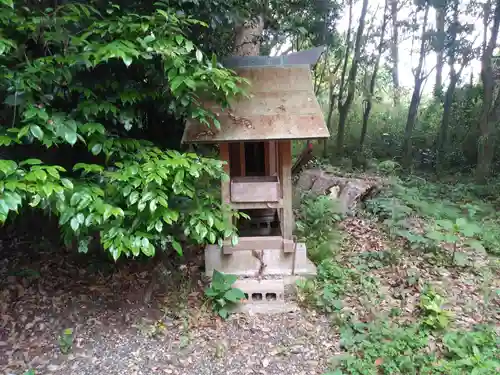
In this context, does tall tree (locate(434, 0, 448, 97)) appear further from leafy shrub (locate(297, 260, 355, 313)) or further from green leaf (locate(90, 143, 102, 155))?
green leaf (locate(90, 143, 102, 155))

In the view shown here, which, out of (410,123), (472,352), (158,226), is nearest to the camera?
(158,226)

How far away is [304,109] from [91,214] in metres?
2.25

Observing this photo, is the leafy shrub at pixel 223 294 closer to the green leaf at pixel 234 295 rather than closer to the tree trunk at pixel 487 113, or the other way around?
the green leaf at pixel 234 295

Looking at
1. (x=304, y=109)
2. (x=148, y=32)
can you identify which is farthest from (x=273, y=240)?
(x=148, y=32)

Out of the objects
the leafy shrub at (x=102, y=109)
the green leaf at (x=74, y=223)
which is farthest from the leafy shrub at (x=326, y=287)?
the green leaf at (x=74, y=223)

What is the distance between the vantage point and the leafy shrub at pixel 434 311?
376cm

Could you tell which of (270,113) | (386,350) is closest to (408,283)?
(386,350)

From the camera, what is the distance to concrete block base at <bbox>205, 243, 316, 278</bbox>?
14.4ft

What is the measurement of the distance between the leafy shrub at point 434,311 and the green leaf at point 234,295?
1839mm

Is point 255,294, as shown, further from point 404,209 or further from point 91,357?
point 404,209

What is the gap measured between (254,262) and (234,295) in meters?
0.50

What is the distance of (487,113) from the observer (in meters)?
9.08

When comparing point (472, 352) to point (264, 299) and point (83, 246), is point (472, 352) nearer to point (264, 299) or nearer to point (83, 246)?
point (264, 299)

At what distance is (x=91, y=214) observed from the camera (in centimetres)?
268
